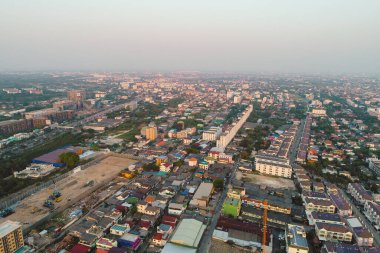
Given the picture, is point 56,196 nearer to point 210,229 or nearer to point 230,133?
point 210,229

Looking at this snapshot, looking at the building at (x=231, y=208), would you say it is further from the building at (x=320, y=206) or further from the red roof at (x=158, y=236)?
the building at (x=320, y=206)

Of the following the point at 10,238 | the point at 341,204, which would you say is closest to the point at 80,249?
the point at 10,238

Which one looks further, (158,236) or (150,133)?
(150,133)

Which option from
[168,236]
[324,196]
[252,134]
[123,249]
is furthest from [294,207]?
A: [252,134]

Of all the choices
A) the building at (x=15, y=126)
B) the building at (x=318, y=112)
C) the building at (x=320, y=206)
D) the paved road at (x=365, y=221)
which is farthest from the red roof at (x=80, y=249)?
the building at (x=318, y=112)

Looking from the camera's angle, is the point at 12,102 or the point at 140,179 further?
the point at 12,102

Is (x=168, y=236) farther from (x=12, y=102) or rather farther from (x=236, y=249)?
(x=12, y=102)

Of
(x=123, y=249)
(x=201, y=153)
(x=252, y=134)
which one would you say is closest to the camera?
(x=123, y=249)

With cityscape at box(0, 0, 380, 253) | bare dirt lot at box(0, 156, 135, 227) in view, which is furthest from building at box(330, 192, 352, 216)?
bare dirt lot at box(0, 156, 135, 227)
